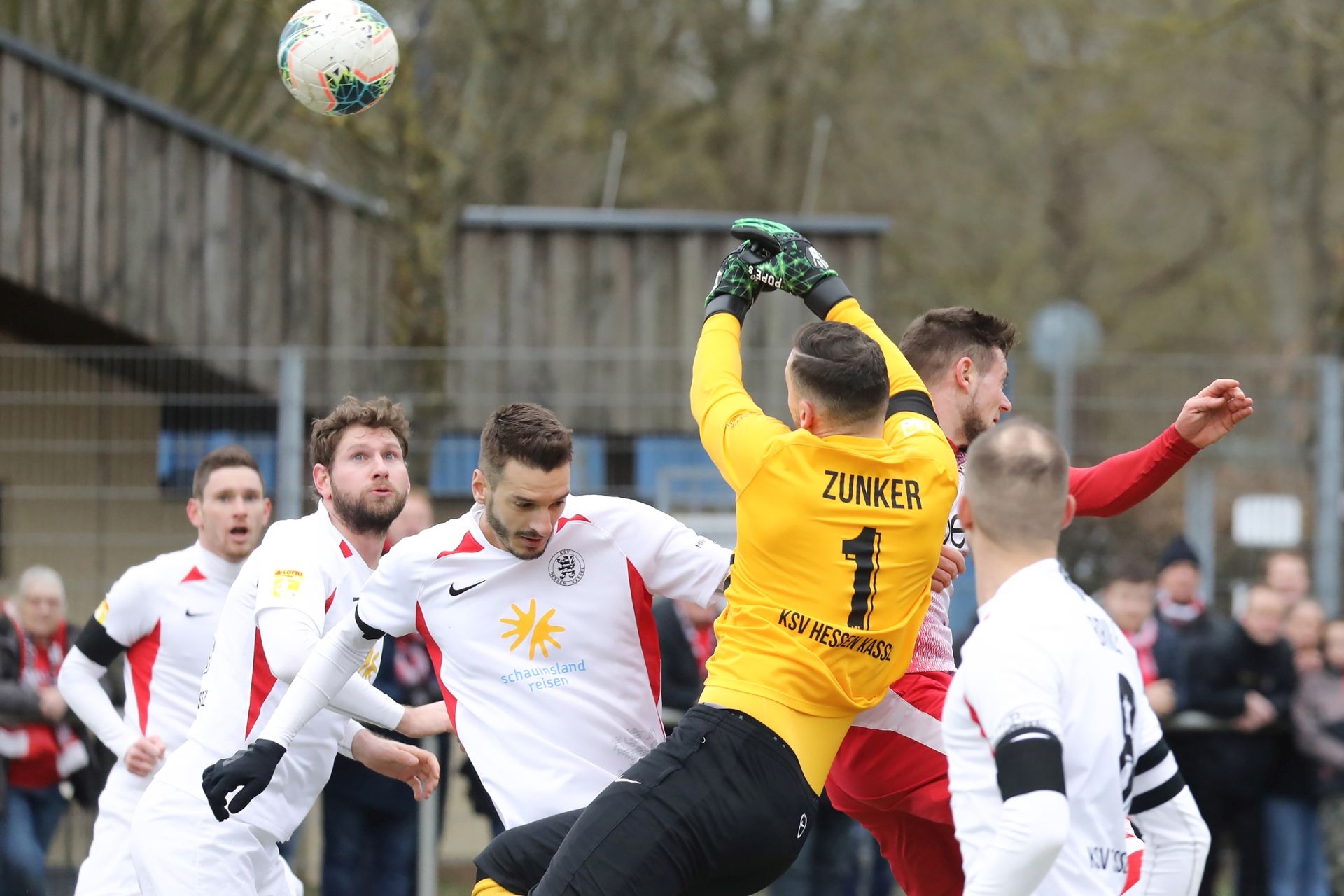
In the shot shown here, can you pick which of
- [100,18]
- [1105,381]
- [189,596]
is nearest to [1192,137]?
[1105,381]

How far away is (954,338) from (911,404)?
641 mm

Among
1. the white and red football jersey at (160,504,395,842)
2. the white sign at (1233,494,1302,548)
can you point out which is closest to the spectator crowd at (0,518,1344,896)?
the white sign at (1233,494,1302,548)

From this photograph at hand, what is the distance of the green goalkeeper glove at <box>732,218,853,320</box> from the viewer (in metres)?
4.66

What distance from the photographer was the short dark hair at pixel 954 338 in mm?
5035

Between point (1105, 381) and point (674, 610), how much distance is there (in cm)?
391

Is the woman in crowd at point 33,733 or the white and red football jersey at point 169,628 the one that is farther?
the woman in crowd at point 33,733

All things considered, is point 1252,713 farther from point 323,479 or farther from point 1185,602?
point 323,479

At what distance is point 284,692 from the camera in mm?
5273

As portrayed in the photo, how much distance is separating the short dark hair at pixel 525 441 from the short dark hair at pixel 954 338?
1.21m

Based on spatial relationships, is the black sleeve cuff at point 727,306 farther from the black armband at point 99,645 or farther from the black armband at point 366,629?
the black armband at point 99,645

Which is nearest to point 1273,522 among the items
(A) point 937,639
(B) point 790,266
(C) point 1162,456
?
(C) point 1162,456

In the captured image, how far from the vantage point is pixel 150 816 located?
16.8ft

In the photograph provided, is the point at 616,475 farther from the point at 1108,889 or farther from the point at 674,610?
the point at 1108,889

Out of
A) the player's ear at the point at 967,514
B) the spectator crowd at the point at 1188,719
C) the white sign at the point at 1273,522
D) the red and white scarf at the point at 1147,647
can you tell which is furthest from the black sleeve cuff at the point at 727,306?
the white sign at the point at 1273,522
